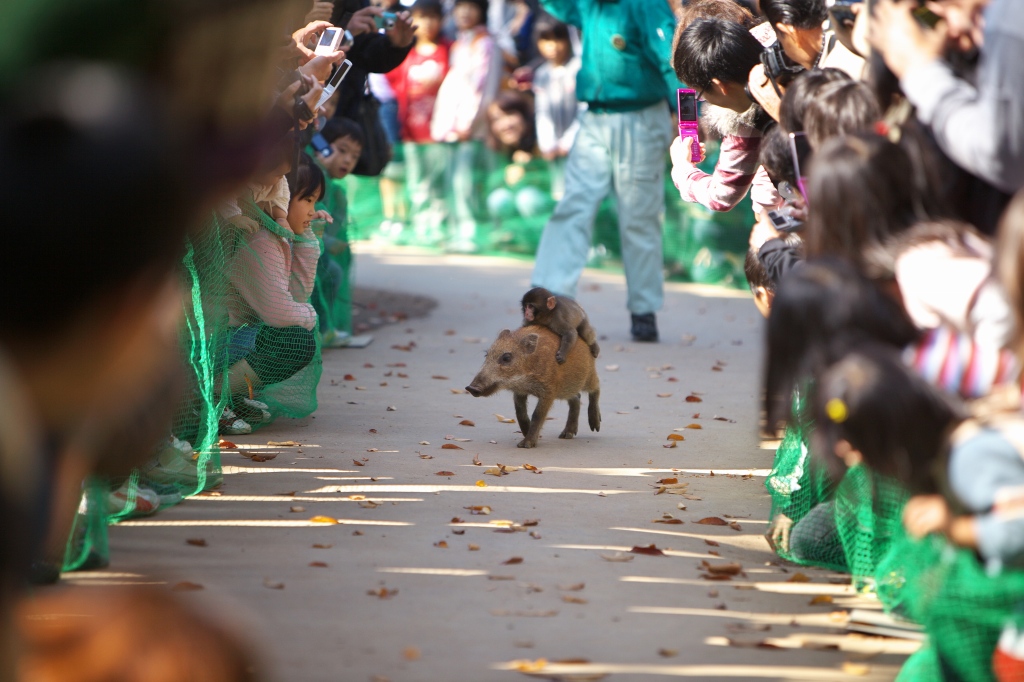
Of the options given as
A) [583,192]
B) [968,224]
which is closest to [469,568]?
[968,224]

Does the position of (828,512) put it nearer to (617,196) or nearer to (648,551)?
(648,551)

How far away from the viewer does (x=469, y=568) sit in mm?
4293

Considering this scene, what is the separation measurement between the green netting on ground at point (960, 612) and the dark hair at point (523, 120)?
1340 centimetres

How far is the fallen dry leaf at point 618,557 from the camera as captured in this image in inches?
176

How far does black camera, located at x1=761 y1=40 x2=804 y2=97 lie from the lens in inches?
195

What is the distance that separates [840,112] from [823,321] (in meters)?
0.98

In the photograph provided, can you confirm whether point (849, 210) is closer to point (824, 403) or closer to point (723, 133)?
point (824, 403)

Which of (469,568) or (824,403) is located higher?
(824,403)

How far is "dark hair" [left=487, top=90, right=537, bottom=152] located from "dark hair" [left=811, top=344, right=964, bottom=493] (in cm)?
1339

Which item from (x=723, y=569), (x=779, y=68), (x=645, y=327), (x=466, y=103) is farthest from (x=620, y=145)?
(x=466, y=103)

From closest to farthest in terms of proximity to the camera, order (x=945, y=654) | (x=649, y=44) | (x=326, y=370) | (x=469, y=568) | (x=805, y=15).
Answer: (x=945, y=654)
(x=469, y=568)
(x=805, y=15)
(x=326, y=370)
(x=649, y=44)

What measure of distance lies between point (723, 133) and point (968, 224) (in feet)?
8.62

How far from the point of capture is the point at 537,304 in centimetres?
696

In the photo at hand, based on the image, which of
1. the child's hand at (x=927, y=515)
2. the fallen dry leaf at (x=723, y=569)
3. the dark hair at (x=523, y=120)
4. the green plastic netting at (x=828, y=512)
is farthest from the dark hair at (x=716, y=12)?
the dark hair at (x=523, y=120)
